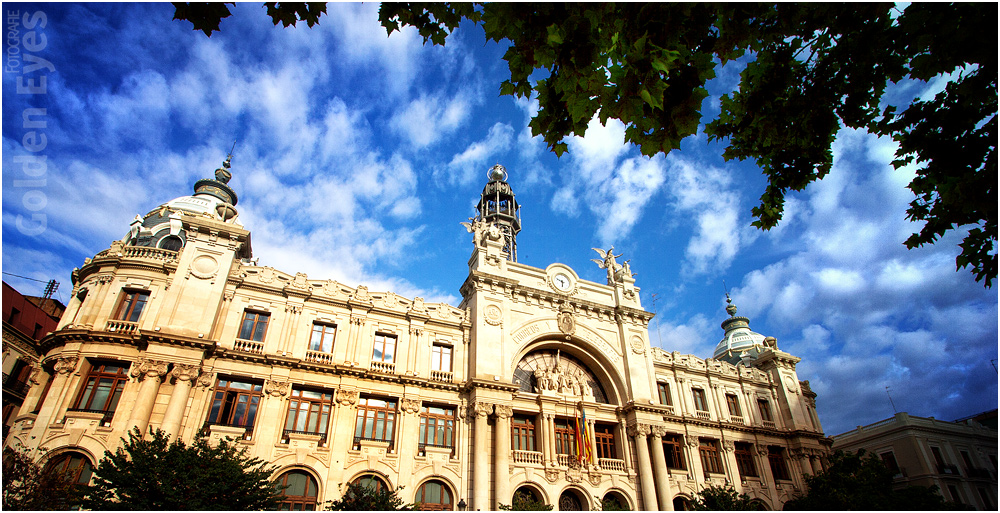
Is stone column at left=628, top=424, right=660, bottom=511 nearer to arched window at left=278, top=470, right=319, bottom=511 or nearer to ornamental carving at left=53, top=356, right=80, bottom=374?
arched window at left=278, top=470, right=319, bottom=511

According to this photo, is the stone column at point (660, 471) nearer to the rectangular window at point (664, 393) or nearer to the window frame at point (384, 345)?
the rectangular window at point (664, 393)

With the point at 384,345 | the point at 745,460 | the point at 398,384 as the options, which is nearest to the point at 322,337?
the point at 384,345

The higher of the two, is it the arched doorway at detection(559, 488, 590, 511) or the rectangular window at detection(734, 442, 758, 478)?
the rectangular window at detection(734, 442, 758, 478)

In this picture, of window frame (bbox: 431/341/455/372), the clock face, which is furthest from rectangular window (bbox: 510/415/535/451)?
the clock face

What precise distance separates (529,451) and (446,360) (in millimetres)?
6836

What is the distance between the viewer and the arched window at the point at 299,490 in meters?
21.7

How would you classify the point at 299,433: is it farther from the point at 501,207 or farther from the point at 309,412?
the point at 501,207

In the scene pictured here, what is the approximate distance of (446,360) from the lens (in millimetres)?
28703

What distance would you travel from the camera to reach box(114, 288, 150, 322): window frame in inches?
914

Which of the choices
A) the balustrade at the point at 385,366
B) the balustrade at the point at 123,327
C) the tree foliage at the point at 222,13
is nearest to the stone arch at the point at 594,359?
the balustrade at the point at 385,366

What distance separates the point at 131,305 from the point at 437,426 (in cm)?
1602

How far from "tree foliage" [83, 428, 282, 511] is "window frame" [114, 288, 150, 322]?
852 cm

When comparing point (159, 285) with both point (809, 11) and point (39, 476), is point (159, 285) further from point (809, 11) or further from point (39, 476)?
point (809, 11)

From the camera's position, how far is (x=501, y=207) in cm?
5688
